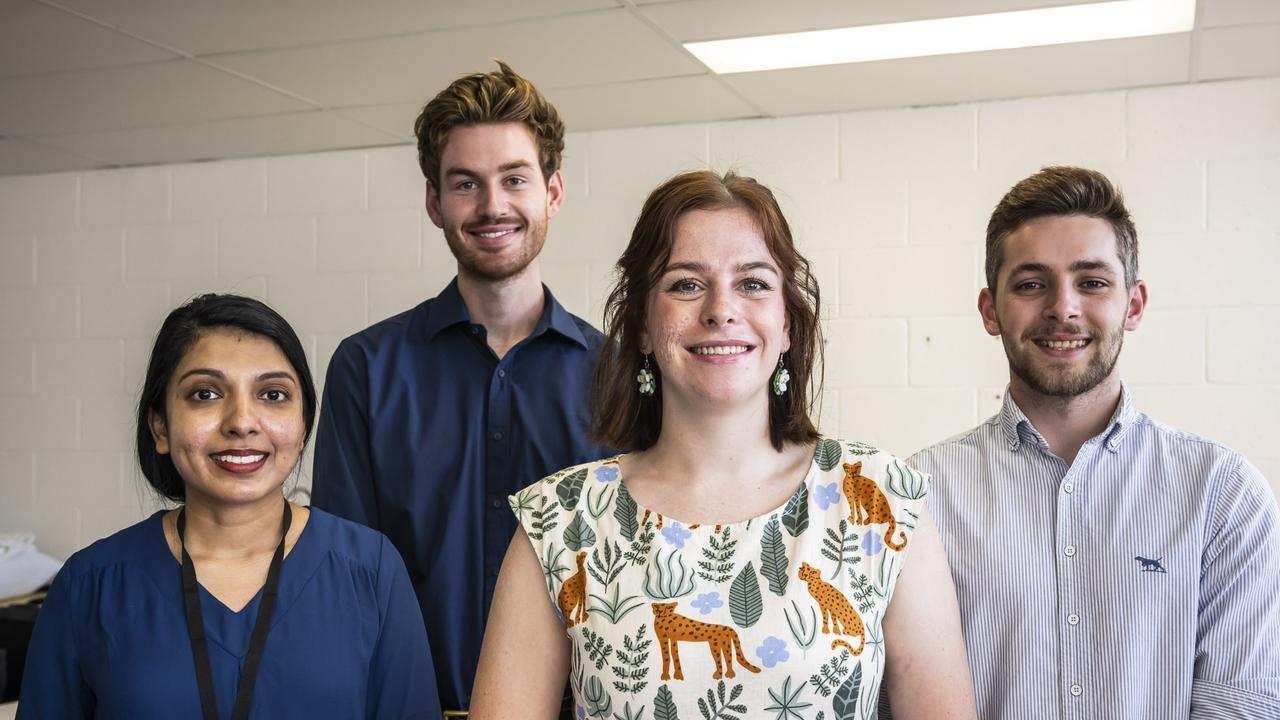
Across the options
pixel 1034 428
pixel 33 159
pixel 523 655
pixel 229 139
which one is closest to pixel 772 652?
pixel 523 655

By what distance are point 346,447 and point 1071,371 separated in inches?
51.9

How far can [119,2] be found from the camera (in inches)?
116

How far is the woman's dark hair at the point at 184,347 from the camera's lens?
181cm

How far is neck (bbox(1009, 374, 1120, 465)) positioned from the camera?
6.34 ft

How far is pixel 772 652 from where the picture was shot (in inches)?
57.3

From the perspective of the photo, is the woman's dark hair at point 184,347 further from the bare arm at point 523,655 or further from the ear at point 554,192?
the ear at point 554,192

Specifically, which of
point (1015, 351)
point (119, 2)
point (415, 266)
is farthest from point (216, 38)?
point (1015, 351)

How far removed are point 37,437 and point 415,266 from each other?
6.65 feet

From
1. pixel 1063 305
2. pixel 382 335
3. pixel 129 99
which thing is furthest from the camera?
pixel 129 99

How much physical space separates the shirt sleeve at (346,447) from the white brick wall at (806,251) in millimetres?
2180

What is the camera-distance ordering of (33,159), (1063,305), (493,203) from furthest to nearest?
(33,159), (493,203), (1063,305)

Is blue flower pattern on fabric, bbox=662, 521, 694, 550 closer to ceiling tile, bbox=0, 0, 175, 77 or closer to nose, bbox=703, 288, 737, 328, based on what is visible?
nose, bbox=703, 288, 737, 328

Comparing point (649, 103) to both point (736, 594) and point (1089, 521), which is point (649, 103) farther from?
point (736, 594)

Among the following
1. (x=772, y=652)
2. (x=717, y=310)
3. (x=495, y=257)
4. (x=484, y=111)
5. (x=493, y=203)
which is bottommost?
(x=772, y=652)
